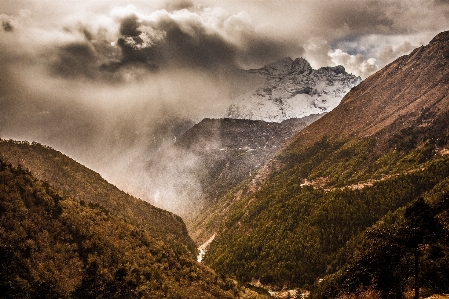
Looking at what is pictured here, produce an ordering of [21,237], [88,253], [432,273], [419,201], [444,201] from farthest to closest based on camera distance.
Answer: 1. [88,253]
2. [21,237]
3. [432,273]
4. [444,201]
5. [419,201]

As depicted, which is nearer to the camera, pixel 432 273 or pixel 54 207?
pixel 432 273

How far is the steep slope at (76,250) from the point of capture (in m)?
109

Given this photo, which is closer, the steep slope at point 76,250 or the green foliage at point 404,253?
the green foliage at point 404,253

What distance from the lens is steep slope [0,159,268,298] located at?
10888 centimetres

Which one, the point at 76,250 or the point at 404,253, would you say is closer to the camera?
the point at 404,253

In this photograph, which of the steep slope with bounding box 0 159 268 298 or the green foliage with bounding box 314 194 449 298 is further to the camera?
the steep slope with bounding box 0 159 268 298

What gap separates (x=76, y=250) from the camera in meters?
126

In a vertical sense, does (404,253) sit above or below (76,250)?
above

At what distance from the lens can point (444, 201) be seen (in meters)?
67.6

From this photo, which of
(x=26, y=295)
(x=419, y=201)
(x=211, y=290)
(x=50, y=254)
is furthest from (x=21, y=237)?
(x=419, y=201)

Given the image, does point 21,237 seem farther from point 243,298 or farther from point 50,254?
Result: point 243,298

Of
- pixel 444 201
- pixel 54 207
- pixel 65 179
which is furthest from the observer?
pixel 65 179

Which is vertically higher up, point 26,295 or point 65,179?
point 65,179

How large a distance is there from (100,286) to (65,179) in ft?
461
